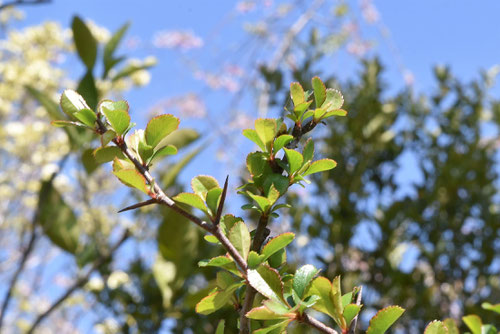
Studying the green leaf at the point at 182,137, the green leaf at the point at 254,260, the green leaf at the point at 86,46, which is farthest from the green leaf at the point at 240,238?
the green leaf at the point at 86,46

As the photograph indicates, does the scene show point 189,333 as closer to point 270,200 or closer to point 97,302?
point 97,302

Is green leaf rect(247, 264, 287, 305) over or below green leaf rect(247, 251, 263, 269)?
Result: below

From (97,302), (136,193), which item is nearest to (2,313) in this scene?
(97,302)

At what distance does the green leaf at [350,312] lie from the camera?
377mm

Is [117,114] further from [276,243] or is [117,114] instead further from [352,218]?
[352,218]

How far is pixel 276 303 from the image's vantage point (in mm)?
355

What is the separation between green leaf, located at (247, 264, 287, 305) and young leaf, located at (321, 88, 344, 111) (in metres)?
0.16

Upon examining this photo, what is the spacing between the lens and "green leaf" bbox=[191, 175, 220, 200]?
0.43 metres

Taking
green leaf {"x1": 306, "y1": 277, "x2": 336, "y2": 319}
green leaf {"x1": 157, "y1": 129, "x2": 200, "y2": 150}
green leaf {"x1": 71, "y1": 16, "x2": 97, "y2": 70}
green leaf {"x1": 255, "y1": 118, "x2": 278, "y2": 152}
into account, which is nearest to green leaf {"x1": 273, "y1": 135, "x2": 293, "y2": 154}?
green leaf {"x1": 255, "y1": 118, "x2": 278, "y2": 152}

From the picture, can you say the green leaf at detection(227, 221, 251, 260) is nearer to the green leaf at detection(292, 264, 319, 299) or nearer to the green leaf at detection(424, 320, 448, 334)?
the green leaf at detection(292, 264, 319, 299)

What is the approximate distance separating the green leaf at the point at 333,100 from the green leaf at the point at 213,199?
0.12 meters

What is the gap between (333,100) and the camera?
0.45 m

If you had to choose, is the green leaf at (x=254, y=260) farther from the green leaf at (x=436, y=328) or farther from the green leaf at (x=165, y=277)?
the green leaf at (x=165, y=277)

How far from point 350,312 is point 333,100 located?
19 centimetres
